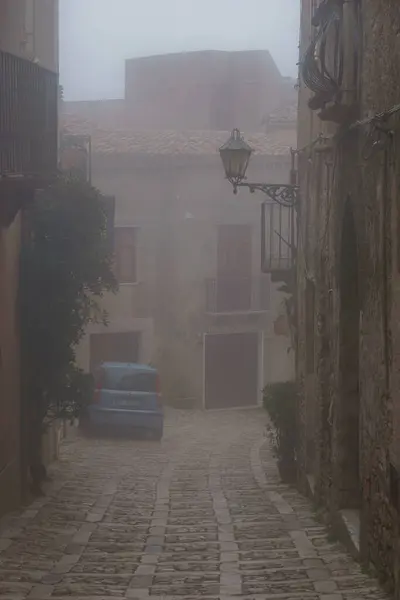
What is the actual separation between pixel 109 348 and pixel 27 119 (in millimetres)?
16360

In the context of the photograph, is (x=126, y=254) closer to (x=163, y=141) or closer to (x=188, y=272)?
(x=188, y=272)

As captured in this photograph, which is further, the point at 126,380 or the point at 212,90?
the point at 212,90

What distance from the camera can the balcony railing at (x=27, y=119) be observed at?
9.83m

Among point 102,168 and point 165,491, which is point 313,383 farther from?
point 102,168

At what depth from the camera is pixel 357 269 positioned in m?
8.81

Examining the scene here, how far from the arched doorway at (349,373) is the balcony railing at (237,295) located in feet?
58.4

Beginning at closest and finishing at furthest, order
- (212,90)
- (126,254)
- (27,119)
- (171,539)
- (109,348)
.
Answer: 1. (171,539)
2. (27,119)
3. (126,254)
4. (109,348)
5. (212,90)

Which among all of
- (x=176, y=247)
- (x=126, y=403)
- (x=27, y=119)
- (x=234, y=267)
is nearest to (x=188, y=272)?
(x=176, y=247)

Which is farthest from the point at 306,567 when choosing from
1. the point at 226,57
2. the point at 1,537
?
the point at 226,57

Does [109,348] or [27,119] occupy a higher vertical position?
[27,119]

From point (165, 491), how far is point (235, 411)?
14.0 m

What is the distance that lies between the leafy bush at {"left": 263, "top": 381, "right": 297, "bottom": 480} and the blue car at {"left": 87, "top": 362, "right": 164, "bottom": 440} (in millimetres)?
5667

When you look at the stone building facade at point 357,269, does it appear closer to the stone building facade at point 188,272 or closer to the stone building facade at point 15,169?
the stone building facade at point 15,169

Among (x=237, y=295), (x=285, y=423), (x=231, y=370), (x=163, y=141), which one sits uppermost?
(x=163, y=141)
